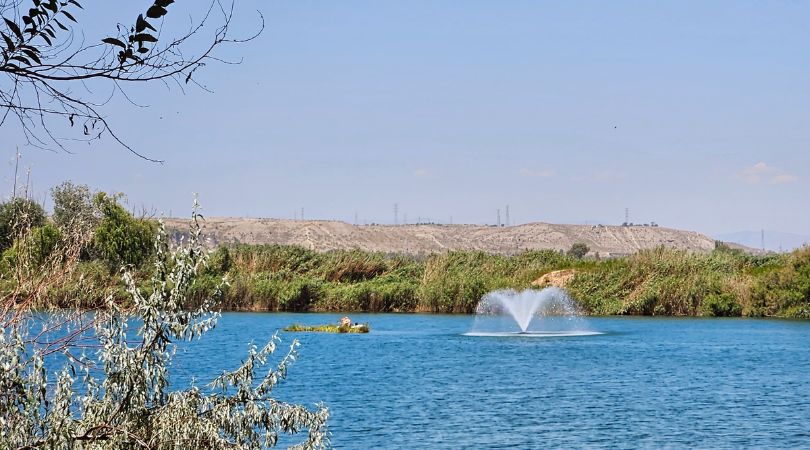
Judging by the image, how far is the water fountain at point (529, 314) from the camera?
52375 millimetres

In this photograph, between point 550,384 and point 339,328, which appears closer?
point 550,384

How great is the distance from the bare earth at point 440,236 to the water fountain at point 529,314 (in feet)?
331

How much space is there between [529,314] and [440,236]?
13337 centimetres

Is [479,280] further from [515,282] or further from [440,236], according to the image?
[440,236]

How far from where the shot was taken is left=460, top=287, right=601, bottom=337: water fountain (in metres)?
52.4

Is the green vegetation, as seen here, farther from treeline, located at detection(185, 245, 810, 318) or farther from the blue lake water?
treeline, located at detection(185, 245, 810, 318)

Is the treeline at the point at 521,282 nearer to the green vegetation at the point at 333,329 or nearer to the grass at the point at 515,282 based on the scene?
the grass at the point at 515,282

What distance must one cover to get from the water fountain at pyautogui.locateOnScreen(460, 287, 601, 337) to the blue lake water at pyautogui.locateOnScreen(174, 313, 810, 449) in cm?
303

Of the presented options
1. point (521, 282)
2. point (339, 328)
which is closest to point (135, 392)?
point (339, 328)

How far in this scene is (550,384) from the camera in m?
31.6

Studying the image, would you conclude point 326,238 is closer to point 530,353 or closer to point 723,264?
point 723,264

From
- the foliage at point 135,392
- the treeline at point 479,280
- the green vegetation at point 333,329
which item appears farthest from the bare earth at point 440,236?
the foliage at point 135,392

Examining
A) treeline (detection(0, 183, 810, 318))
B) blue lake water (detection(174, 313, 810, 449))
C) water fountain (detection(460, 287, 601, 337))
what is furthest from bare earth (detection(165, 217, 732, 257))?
blue lake water (detection(174, 313, 810, 449))

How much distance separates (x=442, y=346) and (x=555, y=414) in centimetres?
1634
